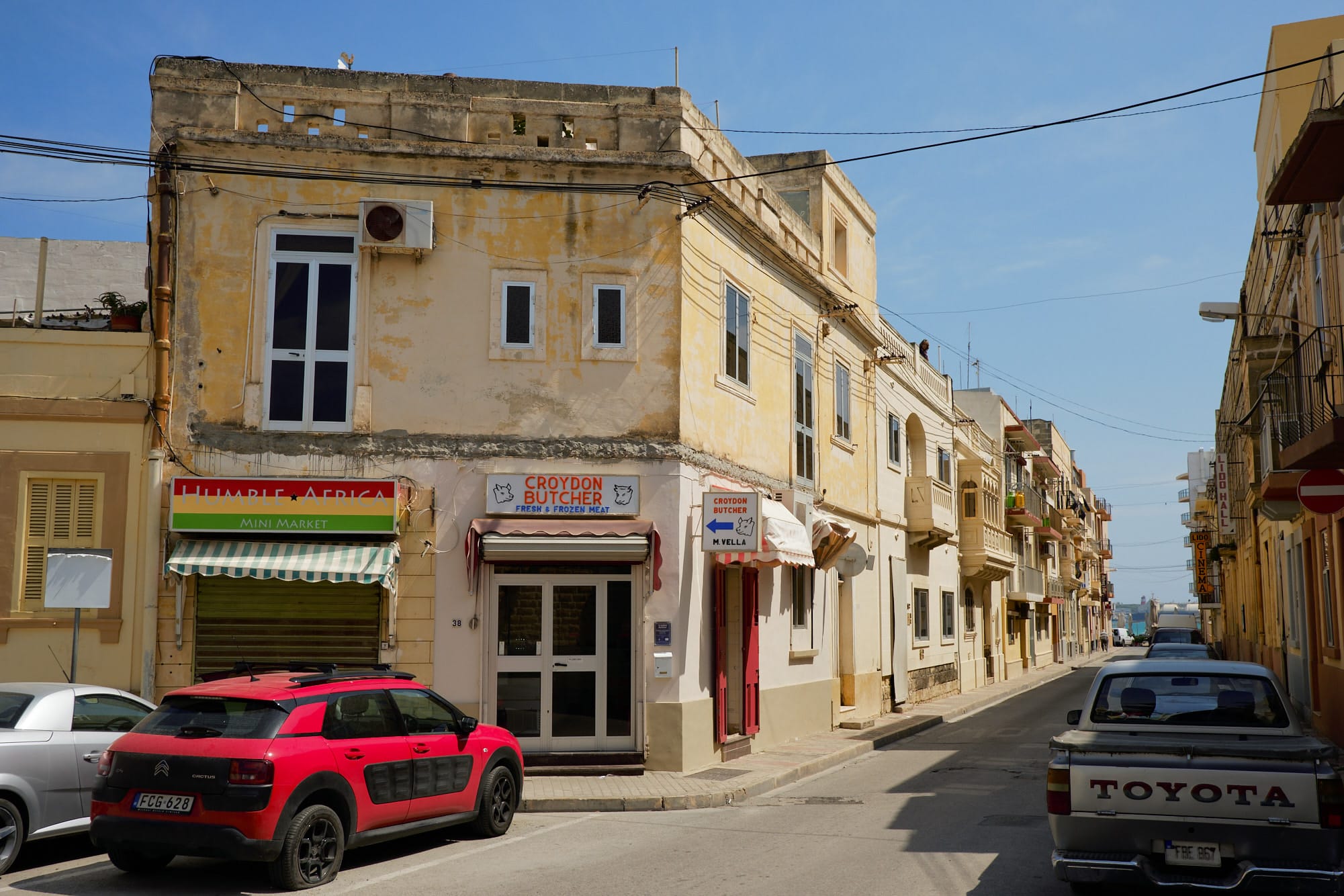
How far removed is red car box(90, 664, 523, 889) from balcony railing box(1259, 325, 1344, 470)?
10.1 m

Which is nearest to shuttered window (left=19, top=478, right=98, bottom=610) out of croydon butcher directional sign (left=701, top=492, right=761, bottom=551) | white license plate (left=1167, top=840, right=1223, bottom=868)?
croydon butcher directional sign (left=701, top=492, right=761, bottom=551)

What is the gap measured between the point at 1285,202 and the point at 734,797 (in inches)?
408

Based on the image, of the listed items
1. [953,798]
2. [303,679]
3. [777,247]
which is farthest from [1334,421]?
[303,679]

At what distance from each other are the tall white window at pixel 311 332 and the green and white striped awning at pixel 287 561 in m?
1.66

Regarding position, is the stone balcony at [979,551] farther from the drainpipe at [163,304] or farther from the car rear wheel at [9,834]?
the car rear wheel at [9,834]

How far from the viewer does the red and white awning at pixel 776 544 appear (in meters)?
16.7

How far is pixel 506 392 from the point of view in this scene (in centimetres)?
1580

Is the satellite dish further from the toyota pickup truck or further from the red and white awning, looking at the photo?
the toyota pickup truck

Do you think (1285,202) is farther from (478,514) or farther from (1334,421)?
(478,514)

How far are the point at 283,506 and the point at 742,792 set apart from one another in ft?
22.4

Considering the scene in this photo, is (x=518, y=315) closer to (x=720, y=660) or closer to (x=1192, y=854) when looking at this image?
(x=720, y=660)

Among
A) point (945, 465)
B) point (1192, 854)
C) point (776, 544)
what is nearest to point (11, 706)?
point (1192, 854)

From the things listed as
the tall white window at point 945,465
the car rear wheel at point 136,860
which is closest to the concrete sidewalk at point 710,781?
the car rear wheel at point 136,860

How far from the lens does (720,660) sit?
1703 centimetres
